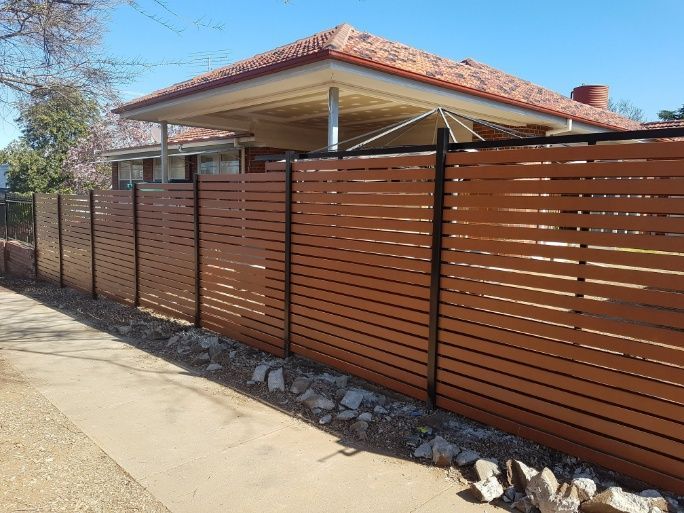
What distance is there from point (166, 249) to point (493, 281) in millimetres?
4850

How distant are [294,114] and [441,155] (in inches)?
292

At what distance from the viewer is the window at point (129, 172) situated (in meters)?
19.7

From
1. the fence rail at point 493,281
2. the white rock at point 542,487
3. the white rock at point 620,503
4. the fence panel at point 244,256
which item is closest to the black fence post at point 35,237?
the fence panel at point 244,256

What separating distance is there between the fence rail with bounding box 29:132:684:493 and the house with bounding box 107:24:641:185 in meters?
1.49

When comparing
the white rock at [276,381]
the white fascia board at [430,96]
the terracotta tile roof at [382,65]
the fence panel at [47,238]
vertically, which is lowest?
the white rock at [276,381]

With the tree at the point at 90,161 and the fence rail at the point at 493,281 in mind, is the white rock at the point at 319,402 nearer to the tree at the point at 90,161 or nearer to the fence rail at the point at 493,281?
the fence rail at the point at 493,281

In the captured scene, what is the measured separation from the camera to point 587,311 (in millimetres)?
3281

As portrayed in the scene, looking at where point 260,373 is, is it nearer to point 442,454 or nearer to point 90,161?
point 442,454

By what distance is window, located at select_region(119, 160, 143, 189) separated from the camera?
19.7m

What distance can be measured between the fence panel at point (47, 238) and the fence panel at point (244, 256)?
16.9ft

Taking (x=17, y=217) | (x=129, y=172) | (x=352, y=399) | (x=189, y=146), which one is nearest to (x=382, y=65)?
(x=352, y=399)

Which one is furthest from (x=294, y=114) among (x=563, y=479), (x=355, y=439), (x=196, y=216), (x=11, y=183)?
(x=11, y=183)

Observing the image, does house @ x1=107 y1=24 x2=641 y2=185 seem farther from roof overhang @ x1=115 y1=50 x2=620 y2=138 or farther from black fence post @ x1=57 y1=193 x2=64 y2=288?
black fence post @ x1=57 y1=193 x2=64 y2=288

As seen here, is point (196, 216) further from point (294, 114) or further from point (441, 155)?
point (294, 114)
